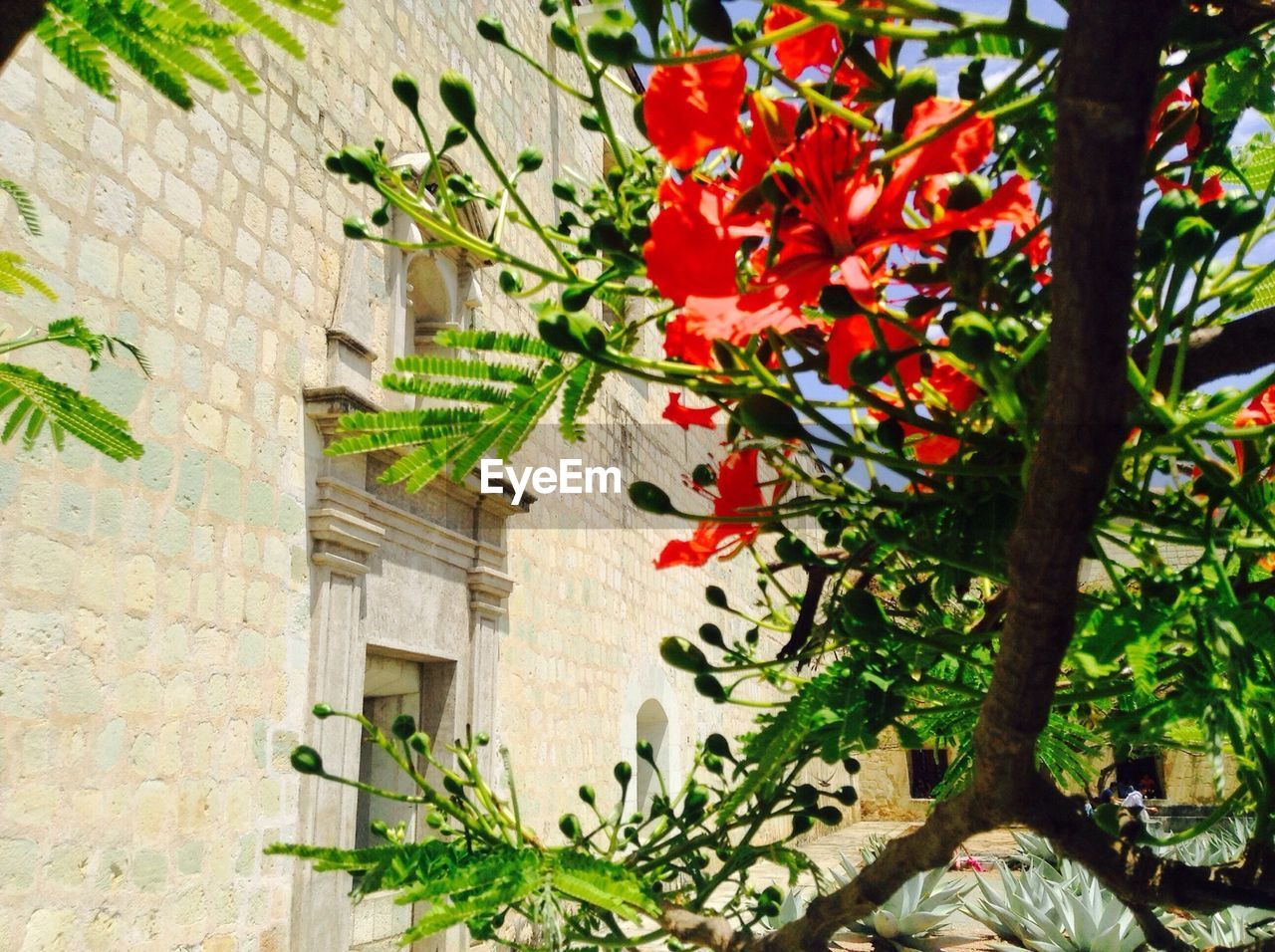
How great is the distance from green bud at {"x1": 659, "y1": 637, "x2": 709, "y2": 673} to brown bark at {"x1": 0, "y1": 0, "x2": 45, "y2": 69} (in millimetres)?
598

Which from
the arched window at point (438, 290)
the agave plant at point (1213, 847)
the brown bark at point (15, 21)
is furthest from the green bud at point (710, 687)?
the agave plant at point (1213, 847)

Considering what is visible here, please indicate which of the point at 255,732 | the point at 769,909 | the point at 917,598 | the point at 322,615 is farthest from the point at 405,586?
the point at 917,598

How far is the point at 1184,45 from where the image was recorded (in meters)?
0.54

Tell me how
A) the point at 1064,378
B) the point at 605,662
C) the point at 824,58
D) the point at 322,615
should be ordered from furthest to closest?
the point at 605,662, the point at 322,615, the point at 824,58, the point at 1064,378

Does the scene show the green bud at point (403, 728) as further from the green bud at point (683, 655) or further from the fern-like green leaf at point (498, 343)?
the fern-like green leaf at point (498, 343)

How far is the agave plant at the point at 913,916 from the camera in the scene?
11.6ft

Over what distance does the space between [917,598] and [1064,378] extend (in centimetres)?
59

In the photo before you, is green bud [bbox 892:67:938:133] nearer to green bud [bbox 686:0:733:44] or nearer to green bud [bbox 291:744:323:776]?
green bud [bbox 686:0:733:44]

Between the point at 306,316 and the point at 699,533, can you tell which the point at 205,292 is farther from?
the point at 699,533

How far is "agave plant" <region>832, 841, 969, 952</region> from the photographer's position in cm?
354

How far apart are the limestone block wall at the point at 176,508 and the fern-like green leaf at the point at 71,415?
5.61ft

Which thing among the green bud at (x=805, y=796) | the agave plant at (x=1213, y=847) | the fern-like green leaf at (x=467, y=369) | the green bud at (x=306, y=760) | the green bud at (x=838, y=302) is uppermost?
the fern-like green leaf at (x=467, y=369)

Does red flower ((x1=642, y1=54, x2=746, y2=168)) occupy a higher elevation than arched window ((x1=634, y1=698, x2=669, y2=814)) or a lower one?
higher

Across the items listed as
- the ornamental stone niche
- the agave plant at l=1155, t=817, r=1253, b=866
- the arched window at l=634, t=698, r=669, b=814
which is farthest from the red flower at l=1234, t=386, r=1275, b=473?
the arched window at l=634, t=698, r=669, b=814
